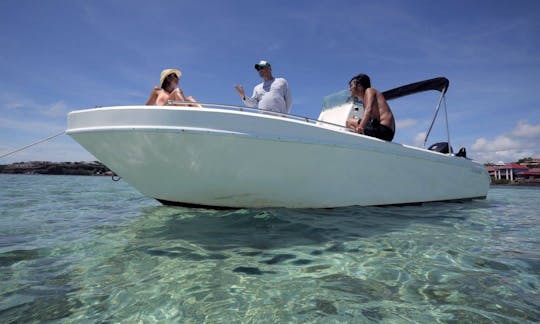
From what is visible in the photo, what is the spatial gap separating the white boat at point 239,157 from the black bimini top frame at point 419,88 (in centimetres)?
311

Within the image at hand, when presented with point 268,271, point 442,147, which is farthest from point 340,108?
point 268,271

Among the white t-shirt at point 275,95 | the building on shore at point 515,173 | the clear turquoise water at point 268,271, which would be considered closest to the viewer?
the clear turquoise water at point 268,271

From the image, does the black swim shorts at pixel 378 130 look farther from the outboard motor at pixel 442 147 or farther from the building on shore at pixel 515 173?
the building on shore at pixel 515 173

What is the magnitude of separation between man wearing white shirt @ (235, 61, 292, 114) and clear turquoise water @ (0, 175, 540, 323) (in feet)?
5.60

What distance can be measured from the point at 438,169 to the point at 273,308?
4.74 meters

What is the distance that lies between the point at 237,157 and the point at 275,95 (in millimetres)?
1639

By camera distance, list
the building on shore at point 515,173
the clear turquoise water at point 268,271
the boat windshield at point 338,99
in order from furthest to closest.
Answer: the building on shore at point 515,173 → the boat windshield at point 338,99 → the clear turquoise water at point 268,271

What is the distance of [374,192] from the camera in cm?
417

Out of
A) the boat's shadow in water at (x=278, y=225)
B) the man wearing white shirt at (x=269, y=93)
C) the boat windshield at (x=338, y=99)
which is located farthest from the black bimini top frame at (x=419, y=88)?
the man wearing white shirt at (x=269, y=93)

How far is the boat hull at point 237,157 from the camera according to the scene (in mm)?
2900

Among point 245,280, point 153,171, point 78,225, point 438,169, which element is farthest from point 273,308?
point 438,169

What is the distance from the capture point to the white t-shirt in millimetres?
4336

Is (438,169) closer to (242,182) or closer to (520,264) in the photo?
(520,264)

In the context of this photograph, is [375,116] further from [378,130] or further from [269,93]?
[269,93]
